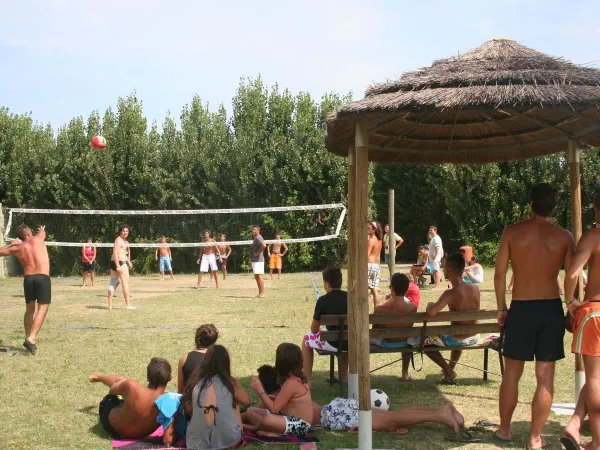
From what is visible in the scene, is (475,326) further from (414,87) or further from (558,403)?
(414,87)

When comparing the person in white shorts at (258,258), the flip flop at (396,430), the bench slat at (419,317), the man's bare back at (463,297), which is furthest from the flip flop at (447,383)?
the person in white shorts at (258,258)

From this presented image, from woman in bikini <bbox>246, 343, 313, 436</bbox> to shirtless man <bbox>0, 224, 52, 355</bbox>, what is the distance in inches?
190

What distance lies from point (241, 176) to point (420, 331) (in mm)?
21378

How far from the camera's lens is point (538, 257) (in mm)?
5145

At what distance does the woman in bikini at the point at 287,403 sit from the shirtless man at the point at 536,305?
1541 millimetres

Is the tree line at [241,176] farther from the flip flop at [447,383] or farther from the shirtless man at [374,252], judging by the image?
the flip flop at [447,383]

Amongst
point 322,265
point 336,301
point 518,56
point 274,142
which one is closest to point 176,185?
point 274,142

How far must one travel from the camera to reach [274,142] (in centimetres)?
2798

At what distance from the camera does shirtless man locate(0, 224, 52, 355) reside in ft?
30.8

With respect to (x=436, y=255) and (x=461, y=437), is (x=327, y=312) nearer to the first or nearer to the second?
(x=461, y=437)

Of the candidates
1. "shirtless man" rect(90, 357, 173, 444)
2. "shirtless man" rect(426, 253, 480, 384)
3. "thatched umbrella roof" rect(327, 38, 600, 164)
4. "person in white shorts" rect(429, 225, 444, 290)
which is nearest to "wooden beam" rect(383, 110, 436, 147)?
"thatched umbrella roof" rect(327, 38, 600, 164)

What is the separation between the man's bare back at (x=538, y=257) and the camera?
512 cm

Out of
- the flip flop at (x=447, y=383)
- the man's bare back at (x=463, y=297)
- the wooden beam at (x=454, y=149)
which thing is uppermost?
the wooden beam at (x=454, y=149)

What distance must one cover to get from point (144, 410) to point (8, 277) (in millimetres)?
22524
